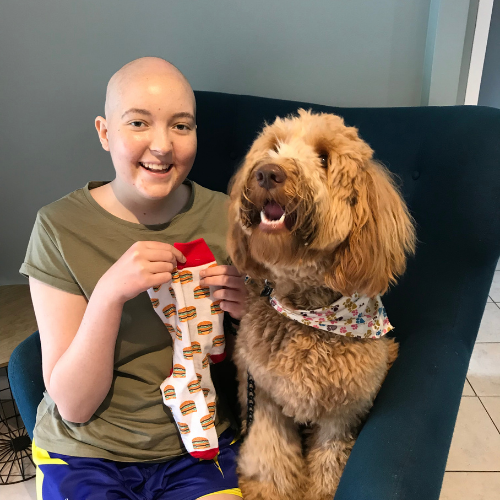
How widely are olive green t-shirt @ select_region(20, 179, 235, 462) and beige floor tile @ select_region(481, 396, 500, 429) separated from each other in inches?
56.6

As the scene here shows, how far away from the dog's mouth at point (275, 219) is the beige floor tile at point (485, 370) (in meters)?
1.68

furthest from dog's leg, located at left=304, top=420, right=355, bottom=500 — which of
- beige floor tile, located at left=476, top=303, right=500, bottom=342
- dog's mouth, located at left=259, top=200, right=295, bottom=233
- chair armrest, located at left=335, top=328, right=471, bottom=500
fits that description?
beige floor tile, located at left=476, top=303, right=500, bottom=342

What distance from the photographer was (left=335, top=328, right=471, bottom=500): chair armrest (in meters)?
0.75

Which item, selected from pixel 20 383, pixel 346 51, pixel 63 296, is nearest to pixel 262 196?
pixel 63 296

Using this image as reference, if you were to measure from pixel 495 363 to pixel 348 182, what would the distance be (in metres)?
1.82

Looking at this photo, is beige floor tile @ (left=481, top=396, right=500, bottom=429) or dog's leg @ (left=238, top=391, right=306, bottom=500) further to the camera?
beige floor tile @ (left=481, top=396, right=500, bottom=429)

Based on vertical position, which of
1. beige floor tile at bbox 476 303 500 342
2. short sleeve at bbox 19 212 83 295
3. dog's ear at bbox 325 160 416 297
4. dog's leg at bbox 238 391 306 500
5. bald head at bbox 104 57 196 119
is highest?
bald head at bbox 104 57 196 119

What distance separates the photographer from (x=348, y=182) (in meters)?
0.83

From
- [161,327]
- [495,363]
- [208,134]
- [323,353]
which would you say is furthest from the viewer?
[495,363]

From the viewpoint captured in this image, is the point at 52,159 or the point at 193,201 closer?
the point at 193,201

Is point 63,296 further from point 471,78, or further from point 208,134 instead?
point 471,78

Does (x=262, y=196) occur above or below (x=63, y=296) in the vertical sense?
above

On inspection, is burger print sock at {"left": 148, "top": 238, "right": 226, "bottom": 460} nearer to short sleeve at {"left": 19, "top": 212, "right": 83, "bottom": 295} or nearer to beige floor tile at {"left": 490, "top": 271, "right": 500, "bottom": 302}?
short sleeve at {"left": 19, "top": 212, "right": 83, "bottom": 295}

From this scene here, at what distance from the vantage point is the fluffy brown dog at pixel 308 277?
801mm
